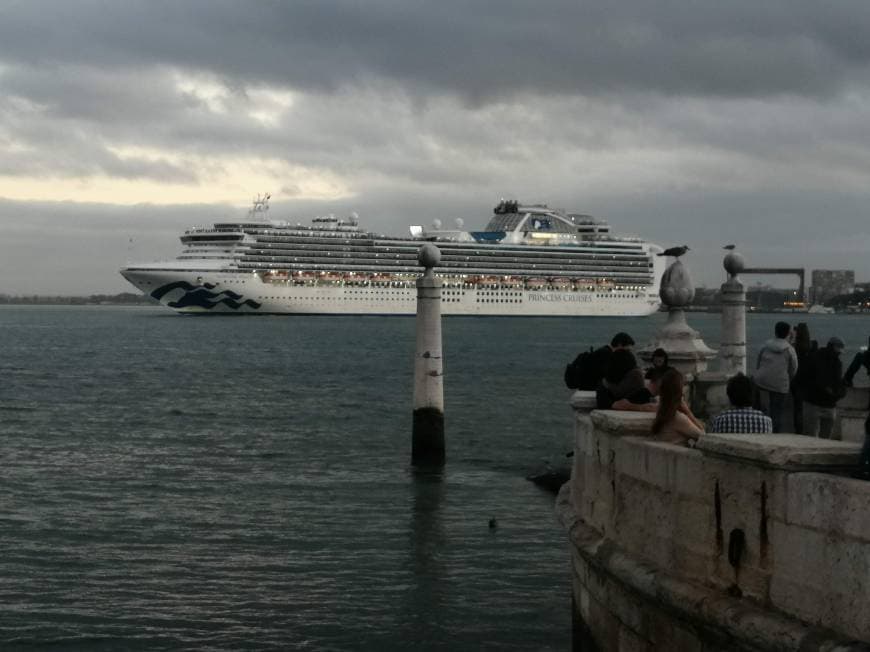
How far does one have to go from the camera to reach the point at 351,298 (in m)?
124

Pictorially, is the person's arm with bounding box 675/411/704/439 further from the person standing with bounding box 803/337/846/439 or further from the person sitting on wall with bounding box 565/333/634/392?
the person standing with bounding box 803/337/846/439

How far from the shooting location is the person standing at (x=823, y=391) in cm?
1056

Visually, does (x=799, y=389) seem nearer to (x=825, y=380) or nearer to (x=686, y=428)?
(x=825, y=380)

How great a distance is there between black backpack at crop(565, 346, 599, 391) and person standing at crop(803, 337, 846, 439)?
6.07 feet

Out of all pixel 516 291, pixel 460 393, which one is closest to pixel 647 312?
pixel 516 291

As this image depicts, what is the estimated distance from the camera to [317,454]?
25.4 meters

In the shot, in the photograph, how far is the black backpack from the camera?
34.7ft

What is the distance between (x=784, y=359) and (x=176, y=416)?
25057mm

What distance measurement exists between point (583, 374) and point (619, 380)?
132 cm

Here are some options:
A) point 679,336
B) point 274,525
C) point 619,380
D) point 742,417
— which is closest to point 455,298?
point 274,525

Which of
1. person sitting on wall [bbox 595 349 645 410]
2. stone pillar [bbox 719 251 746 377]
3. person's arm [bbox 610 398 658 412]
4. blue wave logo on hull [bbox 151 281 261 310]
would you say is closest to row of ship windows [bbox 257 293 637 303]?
blue wave logo on hull [bbox 151 281 261 310]

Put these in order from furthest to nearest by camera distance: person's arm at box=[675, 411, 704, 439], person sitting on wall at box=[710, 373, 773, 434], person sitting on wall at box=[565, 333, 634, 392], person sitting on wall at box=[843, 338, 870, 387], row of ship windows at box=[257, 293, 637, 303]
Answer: row of ship windows at box=[257, 293, 637, 303], person sitting on wall at box=[565, 333, 634, 392], person sitting on wall at box=[843, 338, 870, 387], person sitting on wall at box=[710, 373, 773, 434], person's arm at box=[675, 411, 704, 439]

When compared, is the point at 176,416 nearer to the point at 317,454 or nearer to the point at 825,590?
the point at 317,454

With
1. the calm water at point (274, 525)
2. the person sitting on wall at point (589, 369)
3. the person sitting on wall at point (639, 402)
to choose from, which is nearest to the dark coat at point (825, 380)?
the person sitting on wall at point (589, 369)
